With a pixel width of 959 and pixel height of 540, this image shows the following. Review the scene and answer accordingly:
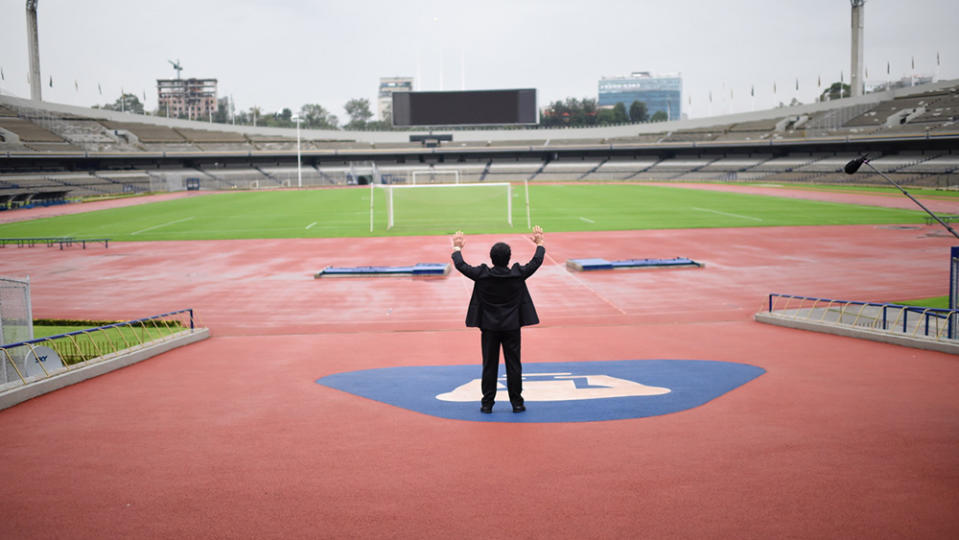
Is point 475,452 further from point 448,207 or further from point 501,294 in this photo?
point 448,207

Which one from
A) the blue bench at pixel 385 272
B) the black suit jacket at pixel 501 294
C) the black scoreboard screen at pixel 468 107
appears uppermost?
the black scoreboard screen at pixel 468 107

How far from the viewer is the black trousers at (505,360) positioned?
6586 mm

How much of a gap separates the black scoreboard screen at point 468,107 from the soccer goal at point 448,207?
15.3 m

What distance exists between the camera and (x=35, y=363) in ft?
32.5

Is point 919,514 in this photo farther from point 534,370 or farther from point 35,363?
point 35,363

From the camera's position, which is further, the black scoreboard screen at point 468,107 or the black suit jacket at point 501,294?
the black scoreboard screen at point 468,107

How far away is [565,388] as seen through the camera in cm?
817

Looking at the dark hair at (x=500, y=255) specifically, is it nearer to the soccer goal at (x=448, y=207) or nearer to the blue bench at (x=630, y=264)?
the blue bench at (x=630, y=264)

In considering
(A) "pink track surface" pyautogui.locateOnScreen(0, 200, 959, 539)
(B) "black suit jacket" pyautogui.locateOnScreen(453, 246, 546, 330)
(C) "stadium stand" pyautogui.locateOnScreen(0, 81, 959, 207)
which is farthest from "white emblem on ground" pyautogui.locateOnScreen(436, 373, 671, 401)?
(C) "stadium stand" pyautogui.locateOnScreen(0, 81, 959, 207)

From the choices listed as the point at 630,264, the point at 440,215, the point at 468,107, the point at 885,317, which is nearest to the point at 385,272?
the point at 630,264

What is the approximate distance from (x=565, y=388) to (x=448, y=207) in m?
39.9

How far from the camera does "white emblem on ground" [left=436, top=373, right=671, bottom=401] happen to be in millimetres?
7746

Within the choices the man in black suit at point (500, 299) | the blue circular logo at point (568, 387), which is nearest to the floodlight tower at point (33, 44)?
the blue circular logo at point (568, 387)

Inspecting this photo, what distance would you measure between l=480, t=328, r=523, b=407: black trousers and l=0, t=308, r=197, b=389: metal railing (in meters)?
5.67
